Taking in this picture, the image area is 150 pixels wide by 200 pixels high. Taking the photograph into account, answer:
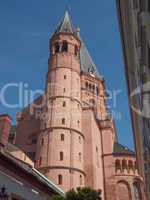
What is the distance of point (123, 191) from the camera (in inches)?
2036

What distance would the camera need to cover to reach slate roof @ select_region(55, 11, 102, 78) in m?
55.8

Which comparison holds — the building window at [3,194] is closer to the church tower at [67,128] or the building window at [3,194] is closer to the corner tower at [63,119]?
the corner tower at [63,119]

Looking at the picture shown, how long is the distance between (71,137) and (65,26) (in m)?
20.9

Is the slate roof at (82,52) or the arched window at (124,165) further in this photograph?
the slate roof at (82,52)

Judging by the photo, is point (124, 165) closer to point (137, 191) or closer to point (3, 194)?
point (137, 191)

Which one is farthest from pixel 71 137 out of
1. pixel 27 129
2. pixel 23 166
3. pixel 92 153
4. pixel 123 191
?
pixel 23 166

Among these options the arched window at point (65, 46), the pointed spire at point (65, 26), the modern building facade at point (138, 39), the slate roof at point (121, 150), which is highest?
the pointed spire at point (65, 26)

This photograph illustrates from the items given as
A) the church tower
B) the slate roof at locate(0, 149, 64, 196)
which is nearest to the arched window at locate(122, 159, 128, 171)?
the church tower

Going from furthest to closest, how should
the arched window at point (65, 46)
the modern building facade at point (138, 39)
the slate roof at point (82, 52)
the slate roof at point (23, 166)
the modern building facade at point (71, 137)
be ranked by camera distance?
the slate roof at point (82, 52) < the arched window at point (65, 46) < the modern building facade at point (71, 137) < the slate roof at point (23, 166) < the modern building facade at point (138, 39)

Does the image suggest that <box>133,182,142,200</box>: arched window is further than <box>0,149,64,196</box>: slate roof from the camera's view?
Yes

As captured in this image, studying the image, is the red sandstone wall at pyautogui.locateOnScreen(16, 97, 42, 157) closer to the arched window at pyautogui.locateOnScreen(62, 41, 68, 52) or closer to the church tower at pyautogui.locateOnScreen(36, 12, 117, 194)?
the church tower at pyautogui.locateOnScreen(36, 12, 117, 194)

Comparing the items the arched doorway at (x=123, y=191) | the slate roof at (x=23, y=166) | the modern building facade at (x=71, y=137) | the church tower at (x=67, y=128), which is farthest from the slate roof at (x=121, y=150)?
the slate roof at (x=23, y=166)

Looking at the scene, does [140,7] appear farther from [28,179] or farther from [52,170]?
[52,170]

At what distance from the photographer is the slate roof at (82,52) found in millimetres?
55763
